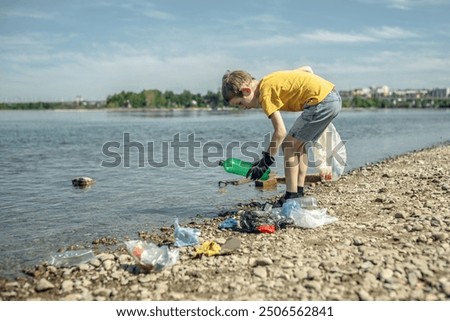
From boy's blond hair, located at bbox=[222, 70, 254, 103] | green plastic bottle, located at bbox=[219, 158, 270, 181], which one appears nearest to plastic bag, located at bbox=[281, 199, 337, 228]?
green plastic bottle, located at bbox=[219, 158, 270, 181]

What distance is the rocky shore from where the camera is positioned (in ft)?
11.8

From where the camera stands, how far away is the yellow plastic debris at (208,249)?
15.1 feet

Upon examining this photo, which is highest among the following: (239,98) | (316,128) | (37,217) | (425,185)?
(239,98)

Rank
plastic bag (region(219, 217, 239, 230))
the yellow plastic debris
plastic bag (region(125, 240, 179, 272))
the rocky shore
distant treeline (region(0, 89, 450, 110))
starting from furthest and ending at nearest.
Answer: distant treeline (region(0, 89, 450, 110))
plastic bag (region(219, 217, 239, 230))
the yellow plastic debris
plastic bag (region(125, 240, 179, 272))
the rocky shore

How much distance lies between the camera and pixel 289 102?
5.72 m

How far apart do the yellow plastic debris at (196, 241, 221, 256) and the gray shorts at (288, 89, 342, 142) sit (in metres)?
2.06

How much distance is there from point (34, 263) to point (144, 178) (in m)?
6.35

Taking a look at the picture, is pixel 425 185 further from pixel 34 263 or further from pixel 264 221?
pixel 34 263

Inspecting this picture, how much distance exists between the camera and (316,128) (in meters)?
5.97

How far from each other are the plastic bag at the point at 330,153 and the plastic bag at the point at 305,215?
7.03 feet

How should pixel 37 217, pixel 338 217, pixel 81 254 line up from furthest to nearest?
pixel 37 217
pixel 338 217
pixel 81 254

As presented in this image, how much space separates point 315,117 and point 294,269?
2.55 metres

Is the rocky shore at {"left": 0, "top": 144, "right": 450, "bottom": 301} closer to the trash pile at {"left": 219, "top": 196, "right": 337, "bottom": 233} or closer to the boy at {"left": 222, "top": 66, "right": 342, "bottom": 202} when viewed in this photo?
the trash pile at {"left": 219, "top": 196, "right": 337, "bottom": 233}

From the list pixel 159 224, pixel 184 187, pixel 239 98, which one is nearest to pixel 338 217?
pixel 239 98
